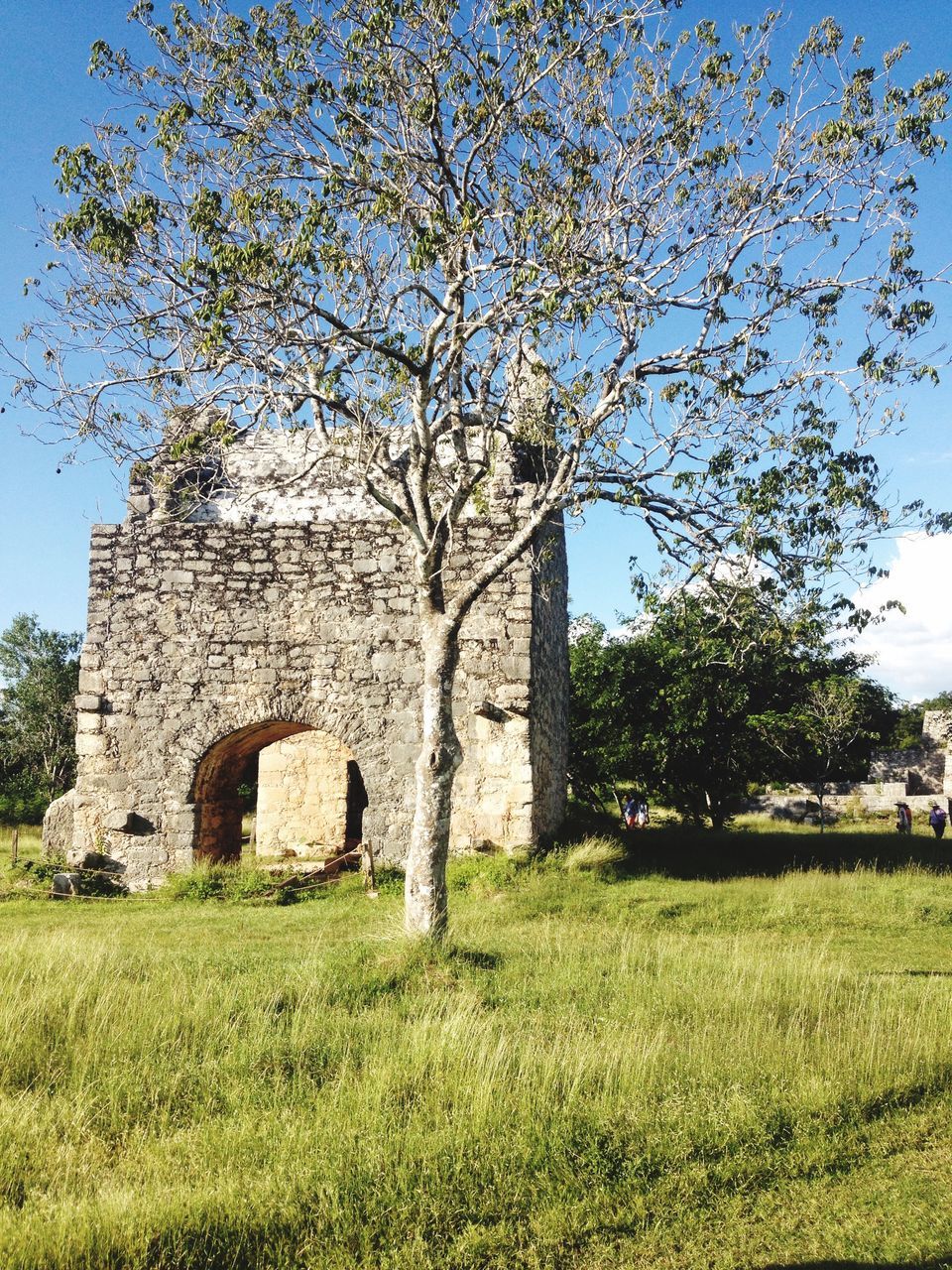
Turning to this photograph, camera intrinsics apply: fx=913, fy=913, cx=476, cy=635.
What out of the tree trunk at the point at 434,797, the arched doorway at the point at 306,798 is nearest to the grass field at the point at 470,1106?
the tree trunk at the point at 434,797

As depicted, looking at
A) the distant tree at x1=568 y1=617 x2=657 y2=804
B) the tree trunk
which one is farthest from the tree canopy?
the tree trunk

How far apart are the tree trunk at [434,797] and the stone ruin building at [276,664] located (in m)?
4.06

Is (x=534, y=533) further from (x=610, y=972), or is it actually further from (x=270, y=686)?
(x=270, y=686)

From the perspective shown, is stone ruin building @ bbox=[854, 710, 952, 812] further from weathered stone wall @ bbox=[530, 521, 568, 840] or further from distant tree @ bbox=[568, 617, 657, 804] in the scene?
weathered stone wall @ bbox=[530, 521, 568, 840]

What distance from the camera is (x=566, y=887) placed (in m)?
11.0

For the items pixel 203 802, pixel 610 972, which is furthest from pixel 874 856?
pixel 203 802

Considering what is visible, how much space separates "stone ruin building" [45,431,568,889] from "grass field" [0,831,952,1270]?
445 cm

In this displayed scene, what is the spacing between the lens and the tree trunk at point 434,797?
7.71 metres

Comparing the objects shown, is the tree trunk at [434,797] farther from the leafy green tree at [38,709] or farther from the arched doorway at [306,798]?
the leafy green tree at [38,709]

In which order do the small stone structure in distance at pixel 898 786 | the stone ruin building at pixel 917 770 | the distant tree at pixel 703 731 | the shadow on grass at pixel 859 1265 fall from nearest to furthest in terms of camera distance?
the shadow on grass at pixel 859 1265 → the distant tree at pixel 703 731 → the small stone structure in distance at pixel 898 786 → the stone ruin building at pixel 917 770

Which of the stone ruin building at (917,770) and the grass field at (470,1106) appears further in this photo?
the stone ruin building at (917,770)

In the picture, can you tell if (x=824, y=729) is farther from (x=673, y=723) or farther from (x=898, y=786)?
(x=673, y=723)

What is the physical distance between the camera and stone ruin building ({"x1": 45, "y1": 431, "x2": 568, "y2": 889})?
12.1 m

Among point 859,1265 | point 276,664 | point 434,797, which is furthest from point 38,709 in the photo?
point 859,1265
